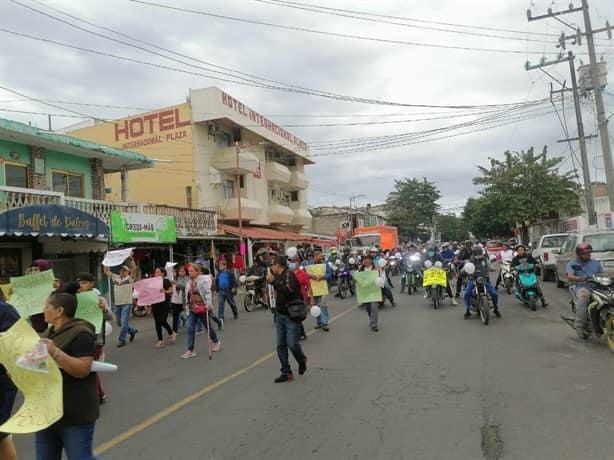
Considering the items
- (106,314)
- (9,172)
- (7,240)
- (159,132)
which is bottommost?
(106,314)

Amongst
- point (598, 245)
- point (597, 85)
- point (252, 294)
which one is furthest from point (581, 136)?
point (252, 294)

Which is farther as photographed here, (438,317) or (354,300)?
(354,300)

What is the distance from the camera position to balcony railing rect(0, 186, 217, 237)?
13734 mm

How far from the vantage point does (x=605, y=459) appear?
3633 millimetres

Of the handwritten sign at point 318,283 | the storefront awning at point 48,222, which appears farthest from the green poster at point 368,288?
the storefront awning at point 48,222

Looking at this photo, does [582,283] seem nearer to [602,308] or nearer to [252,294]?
[602,308]

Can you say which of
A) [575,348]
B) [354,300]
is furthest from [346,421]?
[354,300]

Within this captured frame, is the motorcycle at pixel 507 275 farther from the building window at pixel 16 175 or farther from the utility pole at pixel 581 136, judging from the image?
the building window at pixel 16 175

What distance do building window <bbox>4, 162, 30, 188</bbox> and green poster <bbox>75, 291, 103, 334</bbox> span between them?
1217cm

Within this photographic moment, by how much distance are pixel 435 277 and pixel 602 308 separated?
5824 mm

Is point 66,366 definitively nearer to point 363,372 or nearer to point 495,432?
point 495,432

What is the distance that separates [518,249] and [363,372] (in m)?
6.95

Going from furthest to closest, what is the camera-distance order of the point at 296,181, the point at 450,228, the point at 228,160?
the point at 450,228 → the point at 296,181 → the point at 228,160

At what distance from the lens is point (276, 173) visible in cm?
3653
